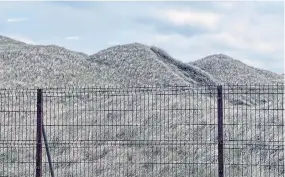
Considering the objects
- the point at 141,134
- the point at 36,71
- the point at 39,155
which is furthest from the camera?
the point at 36,71

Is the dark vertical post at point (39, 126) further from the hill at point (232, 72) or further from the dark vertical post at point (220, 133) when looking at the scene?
the hill at point (232, 72)

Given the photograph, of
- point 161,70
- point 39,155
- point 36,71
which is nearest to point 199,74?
point 161,70

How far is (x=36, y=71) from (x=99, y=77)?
3.56 m

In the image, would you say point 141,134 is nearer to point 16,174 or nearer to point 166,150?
point 166,150

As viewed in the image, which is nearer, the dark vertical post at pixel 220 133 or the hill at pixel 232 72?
the dark vertical post at pixel 220 133

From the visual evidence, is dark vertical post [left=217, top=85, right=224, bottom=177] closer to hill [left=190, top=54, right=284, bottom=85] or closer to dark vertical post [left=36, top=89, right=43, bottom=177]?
dark vertical post [left=36, top=89, right=43, bottom=177]

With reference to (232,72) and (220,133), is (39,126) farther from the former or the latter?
(232,72)

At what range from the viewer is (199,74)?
39.1 m

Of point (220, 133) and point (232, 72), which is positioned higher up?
point (232, 72)

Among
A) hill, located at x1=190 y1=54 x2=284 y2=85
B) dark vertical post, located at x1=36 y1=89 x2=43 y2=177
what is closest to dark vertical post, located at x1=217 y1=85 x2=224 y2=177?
dark vertical post, located at x1=36 y1=89 x2=43 y2=177

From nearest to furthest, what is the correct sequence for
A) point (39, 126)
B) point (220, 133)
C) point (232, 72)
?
point (220, 133) < point (39, 126) < point (232, 72)

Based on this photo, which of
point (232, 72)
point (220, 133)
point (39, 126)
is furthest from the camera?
point (232, 72)

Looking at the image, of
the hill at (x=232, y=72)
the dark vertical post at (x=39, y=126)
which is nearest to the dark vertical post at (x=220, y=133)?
the dark vertical post at (x=39, y=126)

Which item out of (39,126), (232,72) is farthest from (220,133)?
(232,72)
